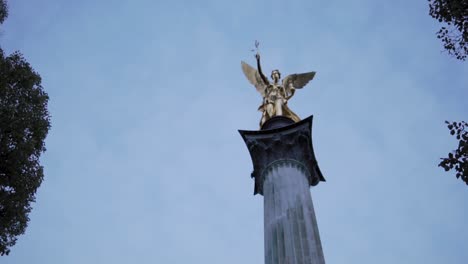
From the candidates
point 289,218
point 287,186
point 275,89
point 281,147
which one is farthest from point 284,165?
point 275,89

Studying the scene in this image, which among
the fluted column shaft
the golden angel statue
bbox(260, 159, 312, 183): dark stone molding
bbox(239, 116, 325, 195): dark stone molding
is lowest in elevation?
the fluted column shaft

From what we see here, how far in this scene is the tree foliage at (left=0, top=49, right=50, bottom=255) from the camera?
17266mm

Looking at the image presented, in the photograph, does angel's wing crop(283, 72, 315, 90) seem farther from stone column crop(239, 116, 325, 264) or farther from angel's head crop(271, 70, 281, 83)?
stone column crop(239, 116, 325, 264)

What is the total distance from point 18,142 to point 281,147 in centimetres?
988

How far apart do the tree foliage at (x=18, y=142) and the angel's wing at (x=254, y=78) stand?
437 inches

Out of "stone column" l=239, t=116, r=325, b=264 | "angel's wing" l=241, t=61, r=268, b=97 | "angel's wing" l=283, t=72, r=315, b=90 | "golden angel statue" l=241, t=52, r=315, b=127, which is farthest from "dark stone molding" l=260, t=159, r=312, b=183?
"angel's wing" l=283, t=72, r=315, b=90

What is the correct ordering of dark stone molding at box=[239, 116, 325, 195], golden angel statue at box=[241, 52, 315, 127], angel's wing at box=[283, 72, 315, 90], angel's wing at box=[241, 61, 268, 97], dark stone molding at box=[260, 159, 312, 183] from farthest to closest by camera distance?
angel's wing at box=[283, 72, 315, 90]
angel's wing at box=[241, 61, 268, 97]
golden angel statue at box=[241, 52, 315, 127]
dark stone molding at box=[239, 116, 325, 195]
dark stone molding at box=[260, 159, 312, 183]

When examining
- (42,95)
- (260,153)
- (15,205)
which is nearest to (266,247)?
(260,153)

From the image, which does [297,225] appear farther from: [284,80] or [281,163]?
[284,80]

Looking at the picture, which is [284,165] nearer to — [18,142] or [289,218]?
[289,218]

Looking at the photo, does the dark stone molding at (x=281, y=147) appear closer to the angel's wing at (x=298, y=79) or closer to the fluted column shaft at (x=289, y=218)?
the fluted column shaft at (x=289, y=218)

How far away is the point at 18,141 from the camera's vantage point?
17719mm

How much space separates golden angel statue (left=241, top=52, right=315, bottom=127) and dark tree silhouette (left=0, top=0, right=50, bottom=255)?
970 cm

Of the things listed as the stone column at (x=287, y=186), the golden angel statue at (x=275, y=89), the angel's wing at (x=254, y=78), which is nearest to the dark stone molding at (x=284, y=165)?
the stone column at (x=287, y=186)
